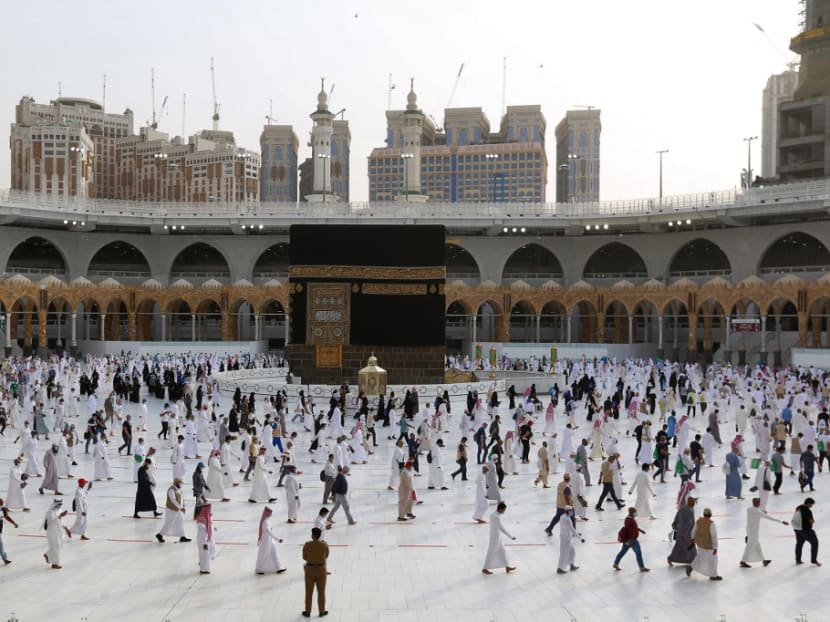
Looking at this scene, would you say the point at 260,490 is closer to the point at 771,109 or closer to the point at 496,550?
the point at 496,550

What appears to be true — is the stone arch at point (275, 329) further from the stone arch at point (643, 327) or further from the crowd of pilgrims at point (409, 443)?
the crowd of pilgrims at point (409, 443)

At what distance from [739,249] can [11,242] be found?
38164mm

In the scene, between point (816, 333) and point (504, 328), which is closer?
point (816, 333)

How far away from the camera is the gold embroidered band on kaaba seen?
24406mm

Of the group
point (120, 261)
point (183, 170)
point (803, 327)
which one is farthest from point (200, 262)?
point (183, 170)

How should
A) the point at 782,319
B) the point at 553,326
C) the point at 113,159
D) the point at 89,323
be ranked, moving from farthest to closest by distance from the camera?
the point at 113,159 < the point at 553,326 < the point at 89,323 < the point at 782,319

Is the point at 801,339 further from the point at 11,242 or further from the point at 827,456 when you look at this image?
the point at 11,242

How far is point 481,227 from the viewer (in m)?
43.4

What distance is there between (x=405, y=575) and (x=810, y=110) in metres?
55.5

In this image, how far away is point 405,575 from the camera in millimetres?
8109

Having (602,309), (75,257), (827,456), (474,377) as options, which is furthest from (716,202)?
(75,257)

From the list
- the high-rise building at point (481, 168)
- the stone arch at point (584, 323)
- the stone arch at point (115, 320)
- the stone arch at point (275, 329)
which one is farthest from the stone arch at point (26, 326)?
the high-rise building at point (481, 168)

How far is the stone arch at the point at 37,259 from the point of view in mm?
46281

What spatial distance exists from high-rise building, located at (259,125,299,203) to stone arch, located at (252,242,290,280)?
327 ft
